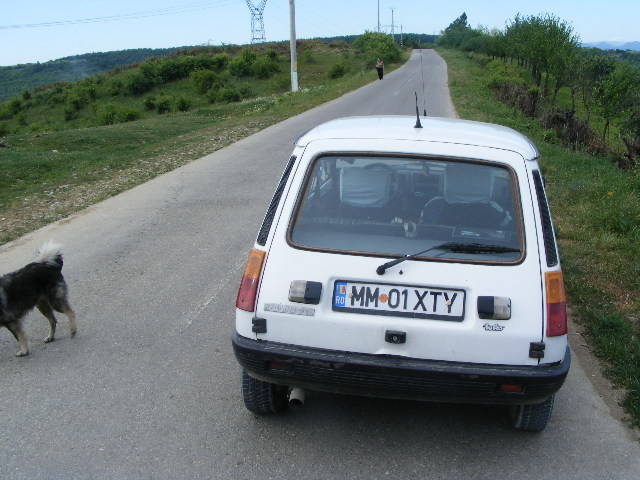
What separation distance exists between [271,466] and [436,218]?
5.08 feet

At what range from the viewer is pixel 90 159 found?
14.7m

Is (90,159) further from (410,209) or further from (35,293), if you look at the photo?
(410,209)

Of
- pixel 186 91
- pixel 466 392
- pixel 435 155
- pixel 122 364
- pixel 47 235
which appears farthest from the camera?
pixel 186 91

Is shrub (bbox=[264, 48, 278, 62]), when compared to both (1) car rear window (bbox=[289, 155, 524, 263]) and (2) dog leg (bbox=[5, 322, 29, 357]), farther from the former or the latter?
(1) car rear window (bbox=[289, 155, 524, 263])

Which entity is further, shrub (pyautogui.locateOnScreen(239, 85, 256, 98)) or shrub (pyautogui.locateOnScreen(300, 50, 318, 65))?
shrub (pyautogui.locateOnScreen(300, 50, 318, 65))

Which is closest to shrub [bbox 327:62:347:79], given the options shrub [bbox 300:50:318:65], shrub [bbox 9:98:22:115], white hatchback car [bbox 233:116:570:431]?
shrub [bbox 300:50:318:65]

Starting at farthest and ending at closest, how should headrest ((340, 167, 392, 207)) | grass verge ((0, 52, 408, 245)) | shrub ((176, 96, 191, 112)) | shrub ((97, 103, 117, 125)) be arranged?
shrub ((176, 96, 191, 112)), shrub ((97, 103, 117, 125)), grass verge ((0, 52, 408, 245)), headrest ((340, 167, 392, 207))

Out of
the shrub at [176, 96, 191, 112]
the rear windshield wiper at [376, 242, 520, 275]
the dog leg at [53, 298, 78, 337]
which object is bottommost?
the dog leg at [53, 298, 78, 337]

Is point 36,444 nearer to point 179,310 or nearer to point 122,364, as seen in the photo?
point 122,364

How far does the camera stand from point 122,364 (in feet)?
14.2

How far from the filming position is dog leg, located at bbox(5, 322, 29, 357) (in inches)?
173

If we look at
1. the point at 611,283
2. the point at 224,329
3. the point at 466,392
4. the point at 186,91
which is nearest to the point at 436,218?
the point at 466,392

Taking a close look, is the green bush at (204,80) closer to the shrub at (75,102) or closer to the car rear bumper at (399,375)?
the shrub at (75,102)

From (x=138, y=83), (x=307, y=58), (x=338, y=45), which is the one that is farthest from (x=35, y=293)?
(x=338, y=45)
